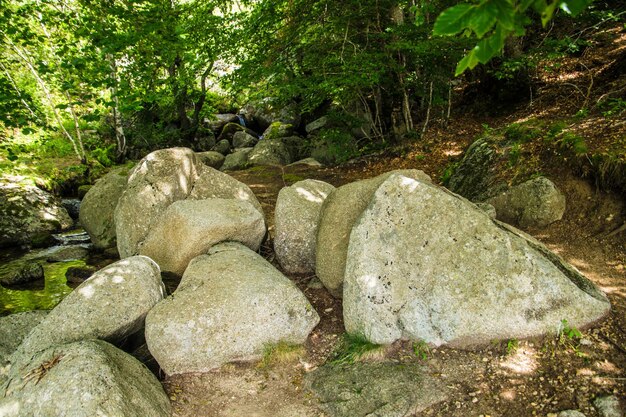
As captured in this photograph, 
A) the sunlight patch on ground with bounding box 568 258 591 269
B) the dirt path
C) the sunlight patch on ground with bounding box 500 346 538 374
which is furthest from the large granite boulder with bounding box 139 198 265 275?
the sunlight patch on ground with bounding box 568 258 591 269

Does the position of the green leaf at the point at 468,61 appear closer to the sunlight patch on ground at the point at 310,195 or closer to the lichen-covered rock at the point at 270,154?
the sunlight patch on ground at the point at 310,195

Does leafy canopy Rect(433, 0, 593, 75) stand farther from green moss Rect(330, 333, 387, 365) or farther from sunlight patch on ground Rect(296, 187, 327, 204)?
sunlight patch on ground Rect(296, 187, 327, 204)

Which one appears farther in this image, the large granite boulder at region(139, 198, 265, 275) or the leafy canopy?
the large granite boulder at region(139, 198, 265, 275)

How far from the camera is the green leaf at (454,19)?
1518 millimetres

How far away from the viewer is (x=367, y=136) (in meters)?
11.7

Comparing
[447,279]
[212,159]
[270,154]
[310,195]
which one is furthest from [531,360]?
[212,159]

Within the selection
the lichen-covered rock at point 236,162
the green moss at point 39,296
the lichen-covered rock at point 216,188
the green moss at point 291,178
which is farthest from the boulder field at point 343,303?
the lichen-covered rock at point 236,162

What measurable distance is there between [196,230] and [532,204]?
199 inches

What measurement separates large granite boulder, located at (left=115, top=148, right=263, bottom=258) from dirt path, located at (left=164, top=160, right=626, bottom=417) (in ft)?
10.5

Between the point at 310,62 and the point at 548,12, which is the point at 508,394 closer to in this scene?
the point at 548,12

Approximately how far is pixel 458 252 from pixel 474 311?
61 cm

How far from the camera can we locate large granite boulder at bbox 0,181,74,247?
956cm

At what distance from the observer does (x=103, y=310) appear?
4293mm

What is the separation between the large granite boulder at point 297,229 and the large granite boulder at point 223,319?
1.16 meters
